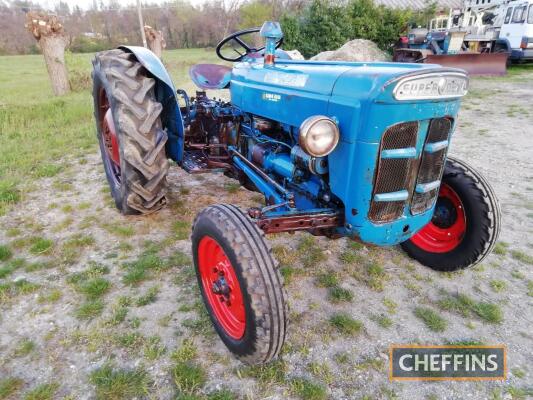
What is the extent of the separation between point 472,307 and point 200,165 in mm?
2454

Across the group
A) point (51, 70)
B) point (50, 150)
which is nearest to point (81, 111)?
point (50, 150)

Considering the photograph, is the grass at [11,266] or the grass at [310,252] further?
the grass at [310,252]

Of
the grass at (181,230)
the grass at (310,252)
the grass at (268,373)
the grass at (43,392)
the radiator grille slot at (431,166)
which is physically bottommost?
the grass at (43,392)

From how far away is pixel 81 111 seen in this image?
7.73 meters

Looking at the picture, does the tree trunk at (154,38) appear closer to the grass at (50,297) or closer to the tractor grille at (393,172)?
the grass at (50,297)

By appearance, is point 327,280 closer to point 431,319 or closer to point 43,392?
point 431,319

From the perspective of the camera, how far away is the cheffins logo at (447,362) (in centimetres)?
207

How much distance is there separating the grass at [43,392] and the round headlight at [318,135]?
1.77 metres

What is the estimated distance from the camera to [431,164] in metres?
2.21

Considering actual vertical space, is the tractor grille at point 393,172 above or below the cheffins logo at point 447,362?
above

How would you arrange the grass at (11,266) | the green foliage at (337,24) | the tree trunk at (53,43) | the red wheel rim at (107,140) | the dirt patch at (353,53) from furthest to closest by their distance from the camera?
the green foliage at (337,24), the dirt patch at (353,53), the tree trunk at (53,43), the red wheel rim at (107,140), the grass at (11,266)

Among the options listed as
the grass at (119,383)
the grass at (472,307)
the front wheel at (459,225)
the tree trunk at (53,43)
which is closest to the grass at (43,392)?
the grass at (119,383)

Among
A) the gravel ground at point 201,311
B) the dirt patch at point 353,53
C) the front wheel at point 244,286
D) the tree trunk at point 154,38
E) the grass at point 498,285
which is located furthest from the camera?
the tree trunk at point 154,38

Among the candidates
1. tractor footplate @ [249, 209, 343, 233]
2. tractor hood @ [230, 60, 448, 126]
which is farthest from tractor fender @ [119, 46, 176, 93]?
tractor footplate @ [249, 209, 343, 233]
